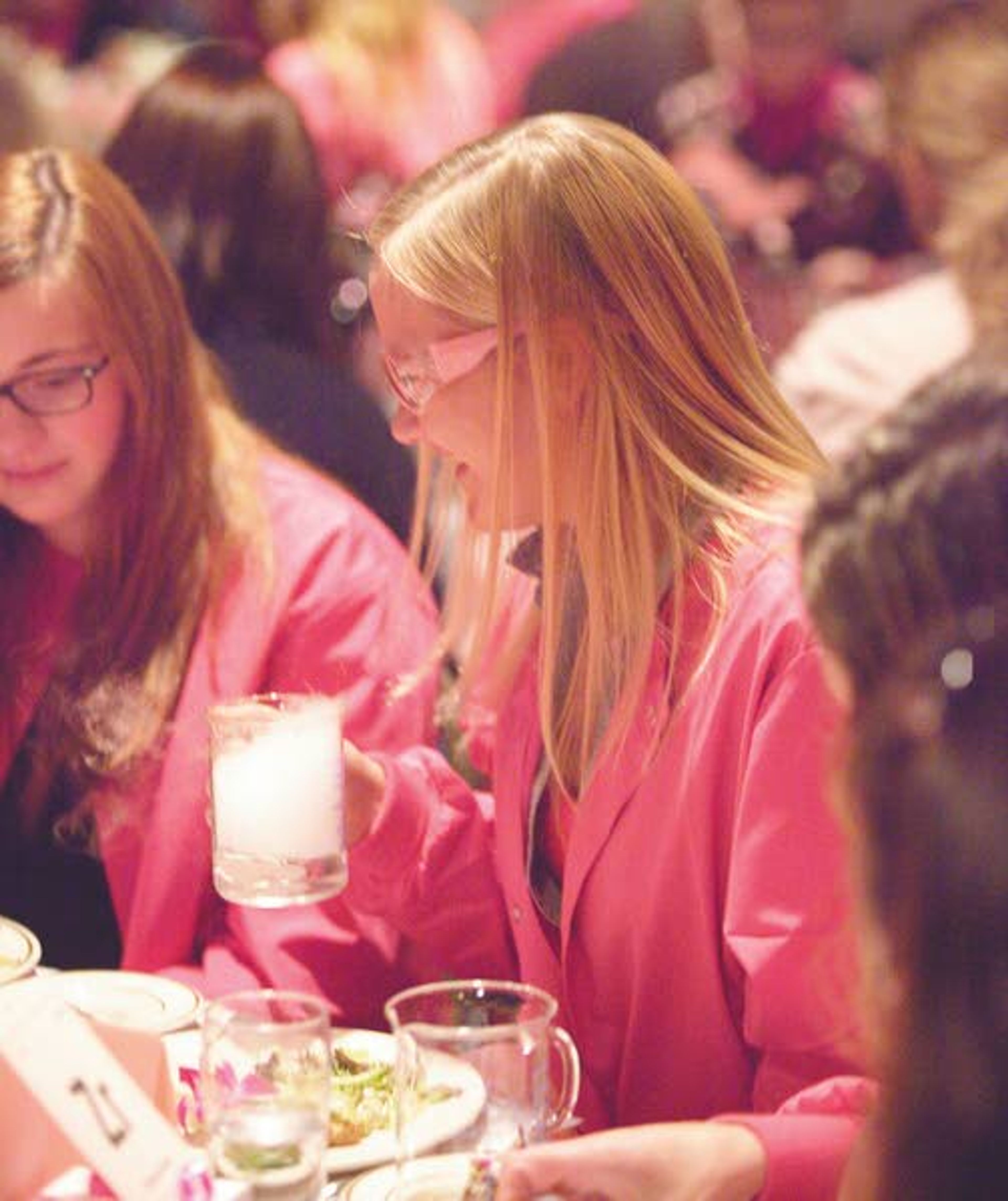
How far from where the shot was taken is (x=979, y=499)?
1176 millimetres

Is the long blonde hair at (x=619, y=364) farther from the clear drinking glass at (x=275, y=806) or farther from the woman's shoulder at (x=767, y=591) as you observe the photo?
the clear drinking glass at (x=275, y=806)

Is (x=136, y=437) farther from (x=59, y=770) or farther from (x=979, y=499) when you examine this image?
(x=979, y=499)

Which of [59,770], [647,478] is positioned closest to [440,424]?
[647,478]

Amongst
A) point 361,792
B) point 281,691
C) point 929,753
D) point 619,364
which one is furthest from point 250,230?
point 929,753

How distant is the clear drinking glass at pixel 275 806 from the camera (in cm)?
193

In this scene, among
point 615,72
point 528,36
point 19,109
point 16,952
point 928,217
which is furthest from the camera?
point 528,36

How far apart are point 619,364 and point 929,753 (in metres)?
0.93

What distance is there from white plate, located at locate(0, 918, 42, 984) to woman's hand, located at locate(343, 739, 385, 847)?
35 cm

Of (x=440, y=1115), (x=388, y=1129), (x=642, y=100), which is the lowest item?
(x=388, y=1129)

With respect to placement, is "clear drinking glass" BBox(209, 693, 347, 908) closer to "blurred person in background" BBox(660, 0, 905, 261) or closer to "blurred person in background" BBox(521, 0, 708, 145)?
"blurred person in background" BBox(660, 0, 905, 261)

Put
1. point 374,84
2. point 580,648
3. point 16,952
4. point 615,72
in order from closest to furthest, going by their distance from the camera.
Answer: point 580,648, point 16,952, point 374,84, point 615,72

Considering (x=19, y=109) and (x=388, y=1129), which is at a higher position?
(x=19, y=109)

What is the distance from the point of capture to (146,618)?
2.61 meters

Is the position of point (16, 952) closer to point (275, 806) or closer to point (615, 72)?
point (275, 806)
